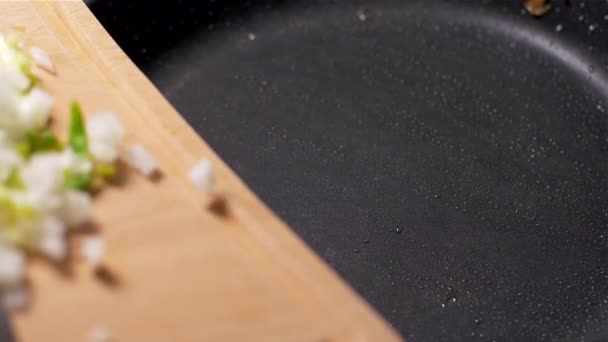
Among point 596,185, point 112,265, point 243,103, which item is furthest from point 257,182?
point 596,185

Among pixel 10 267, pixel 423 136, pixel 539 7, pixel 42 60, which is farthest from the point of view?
pixel 539 7

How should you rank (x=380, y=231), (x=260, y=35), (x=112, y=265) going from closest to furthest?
(x=112, y=265) → (x=380, y=231) → (x=260, y=35)

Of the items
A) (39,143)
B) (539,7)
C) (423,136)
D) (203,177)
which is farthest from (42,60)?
(539,7)

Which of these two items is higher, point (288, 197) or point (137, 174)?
point (137, 174)

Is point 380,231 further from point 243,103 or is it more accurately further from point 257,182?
point 243,103

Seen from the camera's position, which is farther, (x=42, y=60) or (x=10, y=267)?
(x=42, y=60)

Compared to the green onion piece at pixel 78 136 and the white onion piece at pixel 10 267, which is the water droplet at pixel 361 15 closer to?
the green onion piece at pixel 78 136

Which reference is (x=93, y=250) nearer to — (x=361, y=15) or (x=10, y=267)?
(x=10, y=267)
